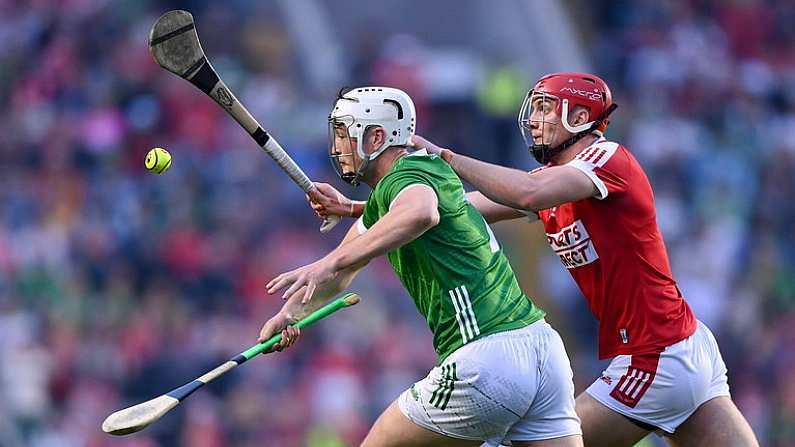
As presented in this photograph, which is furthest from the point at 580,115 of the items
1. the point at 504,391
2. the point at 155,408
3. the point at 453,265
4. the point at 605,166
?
the point at 155,408

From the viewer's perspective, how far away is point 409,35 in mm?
15000

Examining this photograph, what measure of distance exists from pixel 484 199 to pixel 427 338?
210 inches

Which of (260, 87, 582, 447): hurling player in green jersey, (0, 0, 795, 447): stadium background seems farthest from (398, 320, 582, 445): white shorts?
(0, 0, 795, 447): stadium background

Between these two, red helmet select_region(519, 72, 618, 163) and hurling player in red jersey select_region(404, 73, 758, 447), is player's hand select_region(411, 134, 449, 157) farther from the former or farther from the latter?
red helmet select_region(519, 72, 618, 163)

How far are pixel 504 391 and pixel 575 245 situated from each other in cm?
93

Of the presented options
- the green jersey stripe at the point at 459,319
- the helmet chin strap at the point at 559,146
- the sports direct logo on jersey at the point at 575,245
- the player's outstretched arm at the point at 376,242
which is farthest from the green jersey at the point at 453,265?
the helmet chin strap at the point at 559,146

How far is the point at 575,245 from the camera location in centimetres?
639

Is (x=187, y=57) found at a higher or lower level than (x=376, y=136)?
higher

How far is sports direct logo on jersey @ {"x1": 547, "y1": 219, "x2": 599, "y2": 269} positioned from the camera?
6359 mm

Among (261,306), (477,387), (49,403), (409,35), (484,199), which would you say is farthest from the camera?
(409,35)

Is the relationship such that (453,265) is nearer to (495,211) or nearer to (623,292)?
(623,292)

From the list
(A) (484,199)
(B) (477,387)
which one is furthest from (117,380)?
(B) (477,387)

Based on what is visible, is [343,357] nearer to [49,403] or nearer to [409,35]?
[49,403]

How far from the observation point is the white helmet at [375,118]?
236 inches
